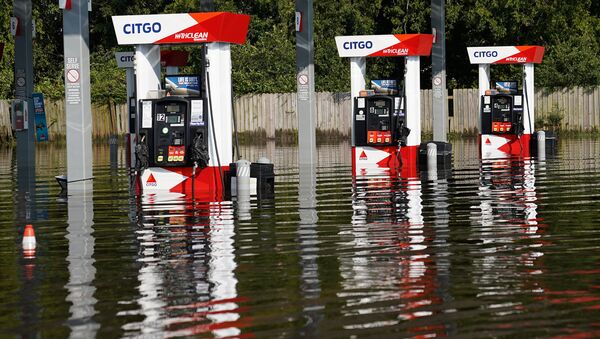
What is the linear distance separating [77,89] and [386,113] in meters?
9.76

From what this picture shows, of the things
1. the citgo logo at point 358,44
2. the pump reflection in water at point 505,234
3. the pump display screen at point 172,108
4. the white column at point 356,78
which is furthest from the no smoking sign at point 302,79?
the pump display screen at point 172,108

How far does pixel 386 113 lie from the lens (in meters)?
34.2

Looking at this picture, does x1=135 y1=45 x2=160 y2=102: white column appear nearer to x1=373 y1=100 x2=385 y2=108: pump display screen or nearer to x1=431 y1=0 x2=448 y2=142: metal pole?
x1=373 y1=100 x2=385 y2=108: pump display screen

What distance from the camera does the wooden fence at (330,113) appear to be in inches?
2228

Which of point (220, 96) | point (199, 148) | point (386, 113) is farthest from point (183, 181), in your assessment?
point (386, 113)

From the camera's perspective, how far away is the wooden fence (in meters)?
56.6

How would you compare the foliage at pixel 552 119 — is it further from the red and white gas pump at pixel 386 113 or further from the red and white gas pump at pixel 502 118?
the red and white gas pump at pixel 386 113

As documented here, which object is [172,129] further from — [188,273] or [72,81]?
[188,273]

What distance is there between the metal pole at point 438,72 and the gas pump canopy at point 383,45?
28.2 ft

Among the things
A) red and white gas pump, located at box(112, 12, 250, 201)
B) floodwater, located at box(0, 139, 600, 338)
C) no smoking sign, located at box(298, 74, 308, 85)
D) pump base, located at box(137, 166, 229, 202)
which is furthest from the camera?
no smoking sign, located at box(298, 74, 308, 85)

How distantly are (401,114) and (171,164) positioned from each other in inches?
385

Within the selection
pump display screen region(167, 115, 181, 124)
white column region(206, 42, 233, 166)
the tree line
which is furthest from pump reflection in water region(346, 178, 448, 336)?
the tree line

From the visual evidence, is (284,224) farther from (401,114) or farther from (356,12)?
(356,12)

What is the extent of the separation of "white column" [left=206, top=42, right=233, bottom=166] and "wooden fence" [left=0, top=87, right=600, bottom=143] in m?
31.0
